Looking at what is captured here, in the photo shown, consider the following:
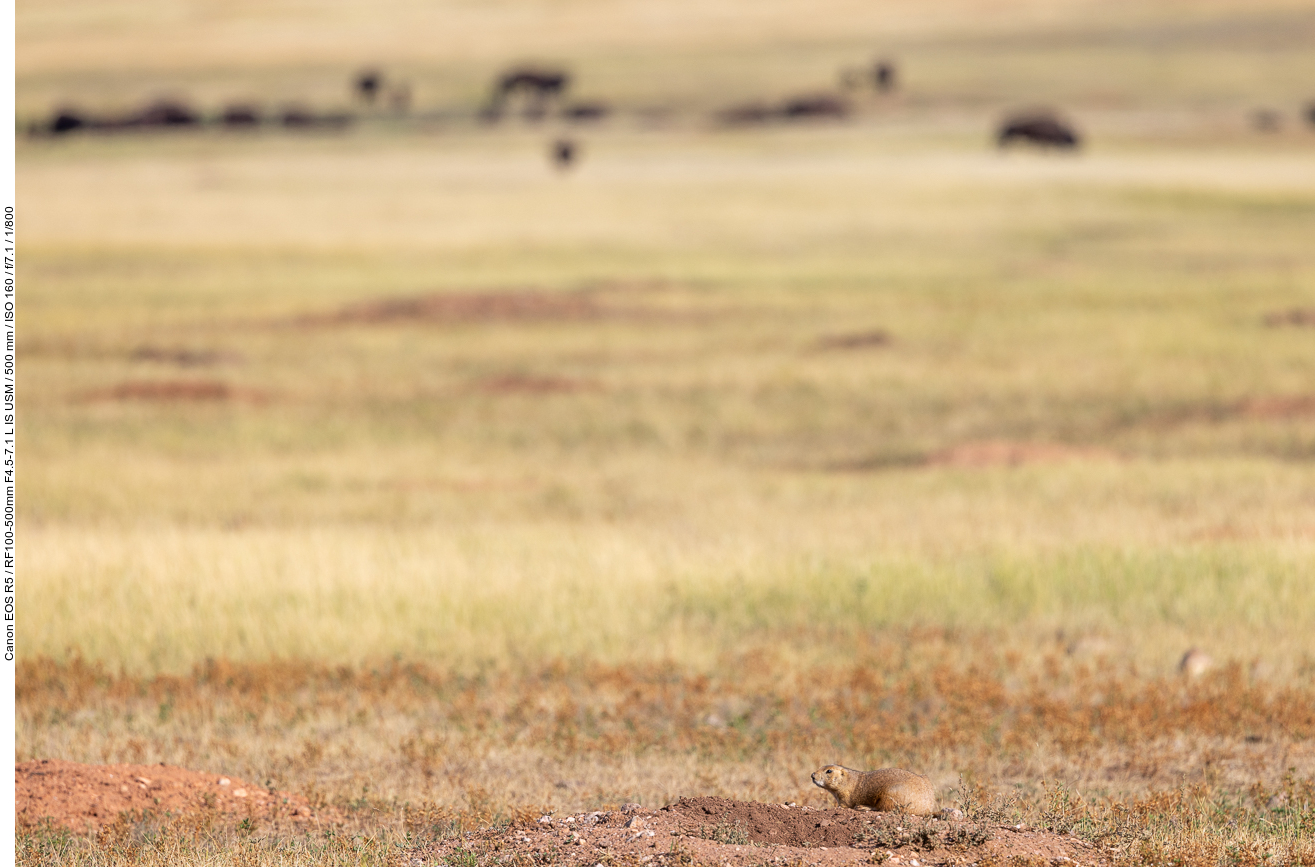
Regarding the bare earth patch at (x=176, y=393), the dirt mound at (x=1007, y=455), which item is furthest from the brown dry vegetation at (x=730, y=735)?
the bare earth patch at (x=176, y=393)

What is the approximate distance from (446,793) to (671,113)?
104684 mm

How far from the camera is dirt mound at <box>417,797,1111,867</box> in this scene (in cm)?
659

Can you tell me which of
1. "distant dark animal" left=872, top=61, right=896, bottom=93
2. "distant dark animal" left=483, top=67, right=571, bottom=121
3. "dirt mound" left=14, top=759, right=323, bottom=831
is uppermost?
"distant dark animal" left=872, top=61, right=896, bottom=93

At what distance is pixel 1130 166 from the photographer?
7188 centimetres

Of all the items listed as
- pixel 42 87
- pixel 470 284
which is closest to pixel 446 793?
pixel 470 284

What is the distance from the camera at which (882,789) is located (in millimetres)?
7449

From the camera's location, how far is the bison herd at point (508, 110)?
345 feet

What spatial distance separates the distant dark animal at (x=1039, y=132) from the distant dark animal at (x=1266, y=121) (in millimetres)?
14422

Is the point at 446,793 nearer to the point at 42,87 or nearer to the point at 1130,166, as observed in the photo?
the point at 1130,166

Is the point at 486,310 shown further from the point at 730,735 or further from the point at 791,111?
the point at 791,111

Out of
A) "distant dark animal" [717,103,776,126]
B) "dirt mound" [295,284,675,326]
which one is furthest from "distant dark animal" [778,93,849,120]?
"dirt mound" [295,284,675,326]

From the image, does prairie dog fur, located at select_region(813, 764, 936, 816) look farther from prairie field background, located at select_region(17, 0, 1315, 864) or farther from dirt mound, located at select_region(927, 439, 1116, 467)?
dirt mound, located at select_region(927, 439, 1116, 467)

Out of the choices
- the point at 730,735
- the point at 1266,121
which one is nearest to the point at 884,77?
the point at 1266,121

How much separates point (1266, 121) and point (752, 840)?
96.1m
